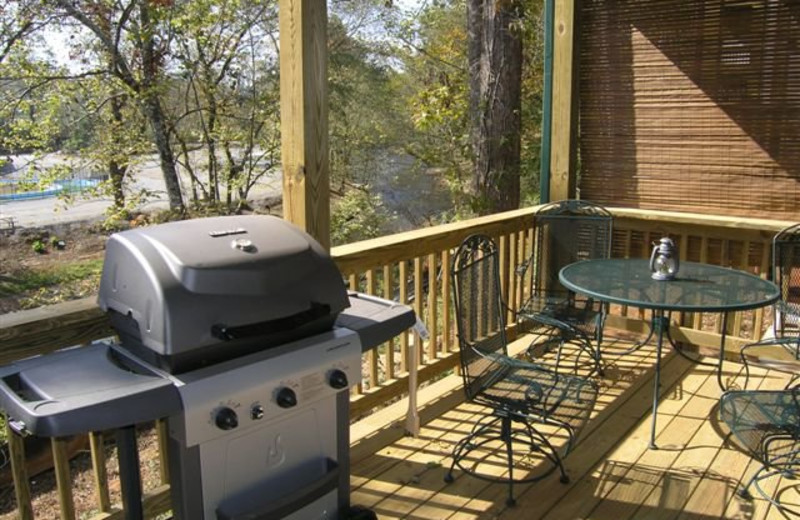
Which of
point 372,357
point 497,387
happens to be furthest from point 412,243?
point 497,387

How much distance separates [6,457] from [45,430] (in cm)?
424

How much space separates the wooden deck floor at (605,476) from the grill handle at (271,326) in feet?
3.46

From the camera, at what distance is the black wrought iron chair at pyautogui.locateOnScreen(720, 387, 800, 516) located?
2.28 m

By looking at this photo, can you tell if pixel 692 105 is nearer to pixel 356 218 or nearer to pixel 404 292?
pixel 404 292

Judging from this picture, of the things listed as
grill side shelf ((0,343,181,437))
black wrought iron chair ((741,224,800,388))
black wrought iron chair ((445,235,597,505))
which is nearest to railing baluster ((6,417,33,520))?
grill side shelf ((0,343,181,437))

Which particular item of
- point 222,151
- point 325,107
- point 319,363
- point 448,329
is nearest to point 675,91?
point 448,329

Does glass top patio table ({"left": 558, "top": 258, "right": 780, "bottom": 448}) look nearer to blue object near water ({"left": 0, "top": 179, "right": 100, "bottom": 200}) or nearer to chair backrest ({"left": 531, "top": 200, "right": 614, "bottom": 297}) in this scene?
chair backrest ({"left": 531, "top": 200, "right": 614, "bottom": 297})

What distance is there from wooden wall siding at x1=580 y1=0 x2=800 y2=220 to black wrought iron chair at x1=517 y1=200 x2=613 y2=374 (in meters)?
A: 0.51

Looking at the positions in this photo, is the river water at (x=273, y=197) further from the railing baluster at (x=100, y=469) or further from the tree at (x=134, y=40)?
the railing baluster at (x=100, y=469)

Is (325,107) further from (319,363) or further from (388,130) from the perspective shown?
(388,130)

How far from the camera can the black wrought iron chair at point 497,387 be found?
248 cm

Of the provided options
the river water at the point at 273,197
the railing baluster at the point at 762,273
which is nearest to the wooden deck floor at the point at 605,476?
the railing baluster at the point at 762,273

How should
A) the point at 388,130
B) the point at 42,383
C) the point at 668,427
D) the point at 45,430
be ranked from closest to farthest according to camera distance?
the point at 45,430 → the point at 42,383 → the point at 668,427 → the point at 388,130

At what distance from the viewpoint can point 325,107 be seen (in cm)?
251
